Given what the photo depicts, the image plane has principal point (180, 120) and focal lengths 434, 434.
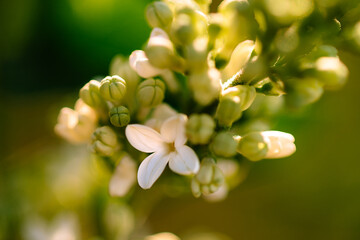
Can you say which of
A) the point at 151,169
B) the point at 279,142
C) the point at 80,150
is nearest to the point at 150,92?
the point at 151,169

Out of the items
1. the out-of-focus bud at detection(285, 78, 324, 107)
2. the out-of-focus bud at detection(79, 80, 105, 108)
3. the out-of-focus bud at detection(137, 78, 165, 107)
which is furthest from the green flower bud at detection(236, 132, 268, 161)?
the out-of-focus bud at detection(79, 80, 105, 108)

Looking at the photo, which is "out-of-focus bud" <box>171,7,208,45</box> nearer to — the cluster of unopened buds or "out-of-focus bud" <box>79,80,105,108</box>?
the cluster of unopened buds

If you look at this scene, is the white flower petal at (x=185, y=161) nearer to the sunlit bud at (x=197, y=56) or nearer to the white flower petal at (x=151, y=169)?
the white flower petal at (x=151, y=169)

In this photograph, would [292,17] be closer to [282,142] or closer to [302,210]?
[282,142]

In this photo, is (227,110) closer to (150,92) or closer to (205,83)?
(205,83)

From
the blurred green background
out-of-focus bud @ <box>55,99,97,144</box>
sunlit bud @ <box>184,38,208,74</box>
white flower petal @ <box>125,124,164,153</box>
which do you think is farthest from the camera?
the blurred green background

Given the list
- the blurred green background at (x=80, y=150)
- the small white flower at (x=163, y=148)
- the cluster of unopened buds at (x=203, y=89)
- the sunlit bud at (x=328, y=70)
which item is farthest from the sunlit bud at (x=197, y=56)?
the blurred green background at (x=80, y=150)

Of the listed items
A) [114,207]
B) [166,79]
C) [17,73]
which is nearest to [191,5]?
[166,79]
